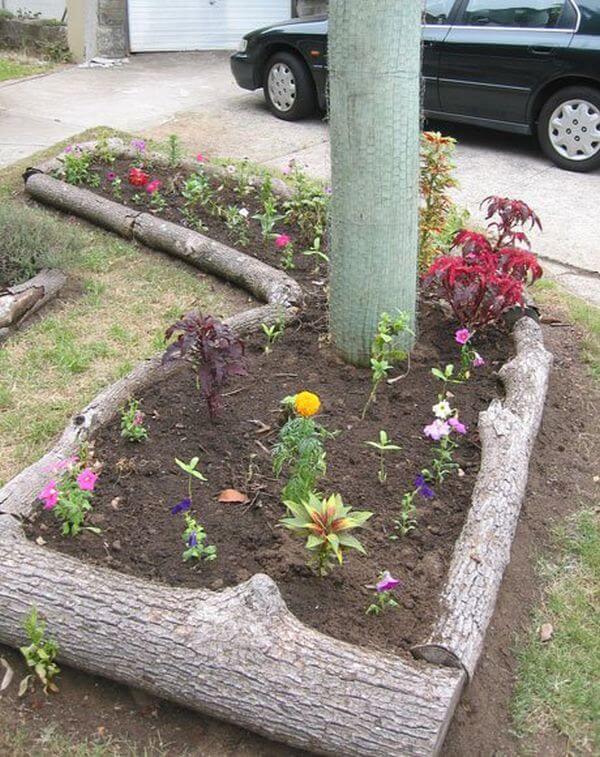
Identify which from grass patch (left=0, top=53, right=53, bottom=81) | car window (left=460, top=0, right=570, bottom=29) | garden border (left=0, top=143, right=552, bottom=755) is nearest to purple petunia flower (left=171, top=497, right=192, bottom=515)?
garden border (left=0, top=143, right=552, bottom=755)

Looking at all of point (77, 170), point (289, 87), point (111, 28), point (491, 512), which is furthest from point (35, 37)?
point (491, 512)

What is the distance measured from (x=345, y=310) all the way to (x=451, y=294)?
559 mm

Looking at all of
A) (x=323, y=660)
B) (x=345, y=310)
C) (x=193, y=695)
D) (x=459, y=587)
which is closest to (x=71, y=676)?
(x=193, y=695)

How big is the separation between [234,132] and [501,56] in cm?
281

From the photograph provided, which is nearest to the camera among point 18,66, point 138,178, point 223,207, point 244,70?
point 223,207

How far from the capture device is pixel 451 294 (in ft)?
13.8

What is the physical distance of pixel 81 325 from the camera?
5.08 m

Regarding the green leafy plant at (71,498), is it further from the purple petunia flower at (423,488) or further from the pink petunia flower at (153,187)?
the pink petunia flower at (153,187)

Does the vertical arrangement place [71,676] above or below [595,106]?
below

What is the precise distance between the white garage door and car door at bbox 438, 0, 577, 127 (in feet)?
20.7

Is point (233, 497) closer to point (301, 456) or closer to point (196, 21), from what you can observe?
point (301, 456)

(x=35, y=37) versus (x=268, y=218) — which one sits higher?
(x=35, y=37)

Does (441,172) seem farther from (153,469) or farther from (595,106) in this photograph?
(595,106)

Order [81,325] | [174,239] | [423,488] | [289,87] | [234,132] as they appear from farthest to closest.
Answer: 1. [289,87]
2. [234,132]
3. [174,239]
4. [81,325]
5. [423,488]
